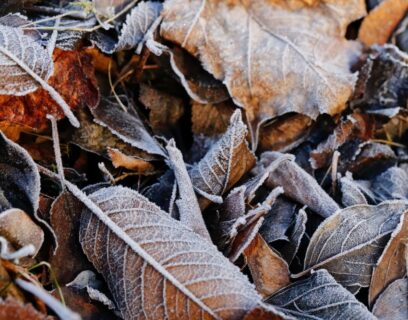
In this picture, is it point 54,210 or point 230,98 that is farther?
point 230,98

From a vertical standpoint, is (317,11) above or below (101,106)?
above

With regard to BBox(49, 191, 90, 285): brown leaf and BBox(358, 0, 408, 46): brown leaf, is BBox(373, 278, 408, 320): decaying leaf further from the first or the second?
BBox(358, 0, 408, 46): brown leaf

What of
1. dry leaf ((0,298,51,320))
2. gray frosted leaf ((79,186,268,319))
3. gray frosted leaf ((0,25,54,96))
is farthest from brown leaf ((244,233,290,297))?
gray frosted leaf ((0,25,54,96))

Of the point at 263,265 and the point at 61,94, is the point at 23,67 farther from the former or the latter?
the point at 263,265

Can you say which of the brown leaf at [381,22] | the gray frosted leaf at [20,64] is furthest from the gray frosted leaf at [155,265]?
the brown leaf at [381,22]

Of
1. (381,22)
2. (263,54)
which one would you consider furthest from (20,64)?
(381,22)

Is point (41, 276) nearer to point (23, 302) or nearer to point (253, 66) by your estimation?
point (23, 302)

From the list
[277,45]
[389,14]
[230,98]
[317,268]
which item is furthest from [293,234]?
[389,14]

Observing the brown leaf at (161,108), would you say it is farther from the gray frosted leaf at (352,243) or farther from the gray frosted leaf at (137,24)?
the gray frosted leaf at (352,243)
